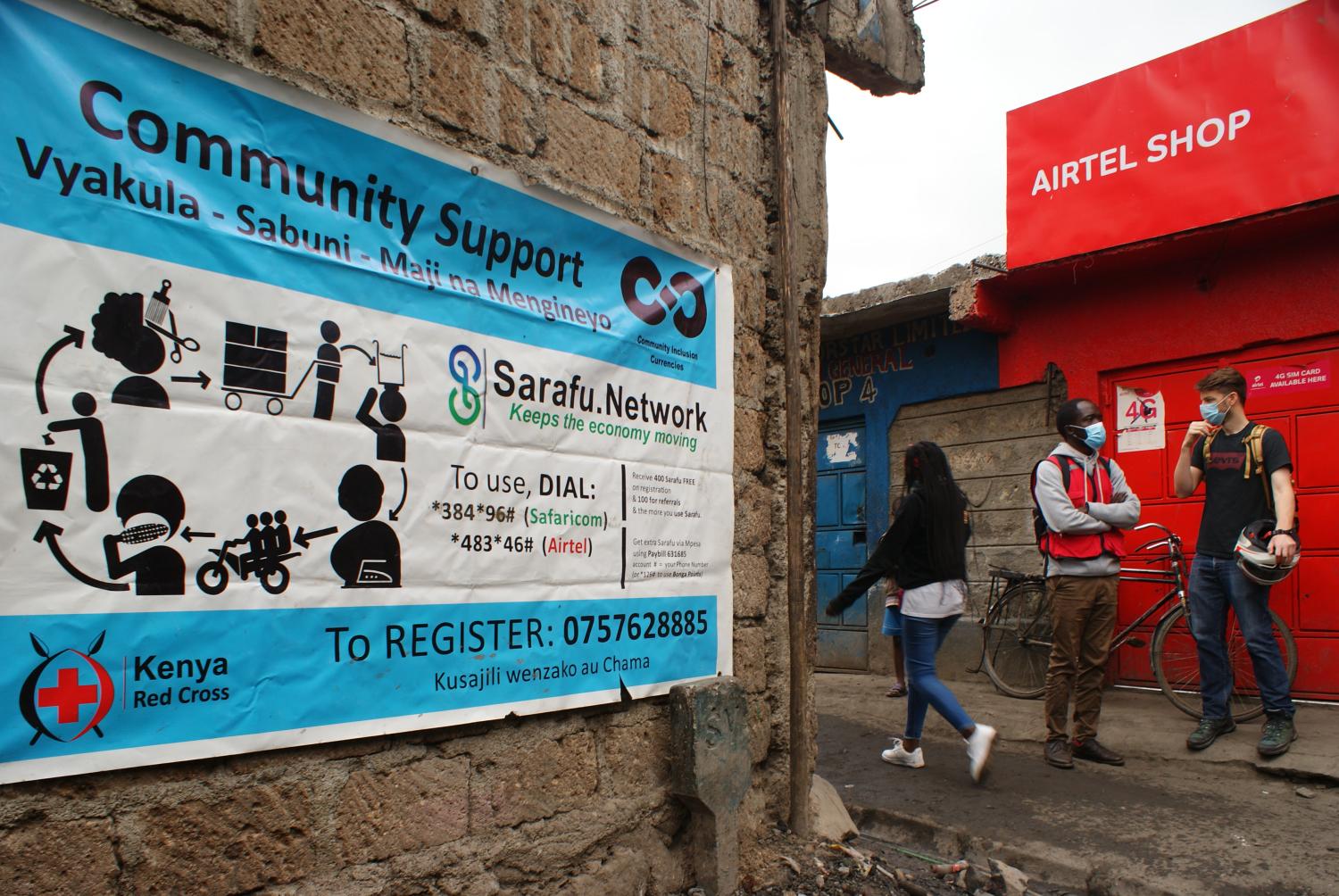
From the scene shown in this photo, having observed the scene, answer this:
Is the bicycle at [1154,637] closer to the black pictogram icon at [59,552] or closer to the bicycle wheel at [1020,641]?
the bicycle wheel at [1020,641]

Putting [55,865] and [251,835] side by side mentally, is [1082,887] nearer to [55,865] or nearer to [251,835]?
[251,835]

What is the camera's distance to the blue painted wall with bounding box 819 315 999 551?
8.09 m

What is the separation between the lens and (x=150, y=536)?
1.97 m

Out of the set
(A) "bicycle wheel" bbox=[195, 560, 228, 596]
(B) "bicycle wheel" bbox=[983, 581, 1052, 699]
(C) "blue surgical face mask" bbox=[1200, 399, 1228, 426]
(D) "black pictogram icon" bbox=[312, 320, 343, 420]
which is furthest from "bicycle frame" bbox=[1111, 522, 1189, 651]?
(A) "bicycle wheel" bbox=[195, 560, 228, 596]

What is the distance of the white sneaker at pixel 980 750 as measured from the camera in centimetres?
455

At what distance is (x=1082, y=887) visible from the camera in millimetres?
3547

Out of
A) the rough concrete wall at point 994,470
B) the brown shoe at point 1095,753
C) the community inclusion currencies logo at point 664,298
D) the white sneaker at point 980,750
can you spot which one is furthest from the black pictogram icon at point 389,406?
the rough concrete wall at point 994,470

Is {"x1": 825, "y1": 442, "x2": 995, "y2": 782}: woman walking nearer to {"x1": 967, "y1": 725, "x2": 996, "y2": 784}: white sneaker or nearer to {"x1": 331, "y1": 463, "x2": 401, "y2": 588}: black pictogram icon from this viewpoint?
{"x1": 967, "y1": 725, "x2": 996, "y2": 784}: white sneaker

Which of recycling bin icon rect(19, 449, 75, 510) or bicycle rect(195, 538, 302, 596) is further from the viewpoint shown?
bicycle rect(195, 538, 302, 596)

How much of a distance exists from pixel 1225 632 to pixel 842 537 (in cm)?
428

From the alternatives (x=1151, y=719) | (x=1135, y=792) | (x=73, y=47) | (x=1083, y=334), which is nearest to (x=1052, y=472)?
(x=1135, y=792)

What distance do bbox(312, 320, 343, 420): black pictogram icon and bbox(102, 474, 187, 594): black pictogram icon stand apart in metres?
0.39

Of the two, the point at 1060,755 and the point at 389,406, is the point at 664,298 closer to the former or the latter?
the point at 389,406

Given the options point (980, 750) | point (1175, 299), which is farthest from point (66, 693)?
point (1175, 299)
